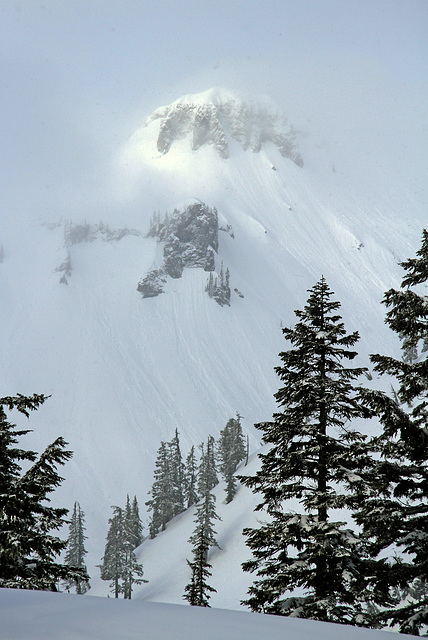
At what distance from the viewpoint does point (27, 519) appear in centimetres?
863

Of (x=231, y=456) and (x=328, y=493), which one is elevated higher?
(x=231, y=456)

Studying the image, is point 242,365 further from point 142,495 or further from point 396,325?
point 396,325

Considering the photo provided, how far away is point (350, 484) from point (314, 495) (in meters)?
0.88

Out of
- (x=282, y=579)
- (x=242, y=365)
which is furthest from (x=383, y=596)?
(x=242, y=365)

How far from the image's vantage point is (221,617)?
363 centimetres

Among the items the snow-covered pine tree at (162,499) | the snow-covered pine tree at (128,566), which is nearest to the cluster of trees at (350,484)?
the snow-covered pine tree at (128,566)

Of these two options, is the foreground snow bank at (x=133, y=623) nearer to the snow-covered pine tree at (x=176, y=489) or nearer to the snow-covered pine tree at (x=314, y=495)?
the snow-covered pine tree at (x=314, y=495)

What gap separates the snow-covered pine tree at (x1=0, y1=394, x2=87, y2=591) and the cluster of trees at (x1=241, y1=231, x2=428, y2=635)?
13.9 ft

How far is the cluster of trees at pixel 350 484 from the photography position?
24.4 ft

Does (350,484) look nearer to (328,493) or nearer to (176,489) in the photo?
(328,493)

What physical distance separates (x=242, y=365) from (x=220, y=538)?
139 m

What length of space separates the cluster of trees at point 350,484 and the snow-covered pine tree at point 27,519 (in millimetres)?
4230

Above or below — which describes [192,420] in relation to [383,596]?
above

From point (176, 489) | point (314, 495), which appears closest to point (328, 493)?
point (314, 495)
